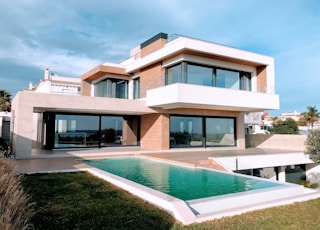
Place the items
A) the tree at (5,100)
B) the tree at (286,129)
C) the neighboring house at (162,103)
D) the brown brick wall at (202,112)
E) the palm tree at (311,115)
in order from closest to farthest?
1. the neighboring house at (162,103)
2. the brown brick wall at (202,112)
3. the tree at (5,100)
4. the tree at (286,129)
5. the palm tree at (311,115)

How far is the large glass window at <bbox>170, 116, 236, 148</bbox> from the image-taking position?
19.8 metres

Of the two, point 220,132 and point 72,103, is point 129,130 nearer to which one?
point 72,103

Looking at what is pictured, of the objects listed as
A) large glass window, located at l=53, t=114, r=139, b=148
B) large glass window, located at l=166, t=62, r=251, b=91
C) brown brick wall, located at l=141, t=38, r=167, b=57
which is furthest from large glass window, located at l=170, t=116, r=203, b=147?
brown brick wall, located at l=141, t=38, r=167, b=57

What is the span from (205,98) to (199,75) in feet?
6.34

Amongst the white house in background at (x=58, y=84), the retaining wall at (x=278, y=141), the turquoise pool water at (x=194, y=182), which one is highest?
the white house in background at (x=58, y=84)

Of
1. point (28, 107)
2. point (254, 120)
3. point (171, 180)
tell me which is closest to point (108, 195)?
point (171, 180)

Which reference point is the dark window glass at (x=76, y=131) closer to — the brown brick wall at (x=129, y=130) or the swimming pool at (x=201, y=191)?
the brown brick wall at (x=129, y=130)

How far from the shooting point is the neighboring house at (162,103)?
1574 centimetres

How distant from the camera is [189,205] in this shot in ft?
17.7

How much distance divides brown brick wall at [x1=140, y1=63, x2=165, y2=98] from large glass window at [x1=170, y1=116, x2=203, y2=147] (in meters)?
3.01

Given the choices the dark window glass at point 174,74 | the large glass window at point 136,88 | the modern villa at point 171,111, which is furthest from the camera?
the large glass window at point 136,88

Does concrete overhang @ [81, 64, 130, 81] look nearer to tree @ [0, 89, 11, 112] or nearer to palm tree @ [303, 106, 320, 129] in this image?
tree @ [0, 89, 11, 112]

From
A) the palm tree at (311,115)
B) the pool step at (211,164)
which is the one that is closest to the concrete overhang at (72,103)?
the pool step at (211,164)

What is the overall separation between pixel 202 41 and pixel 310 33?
20.4ft
